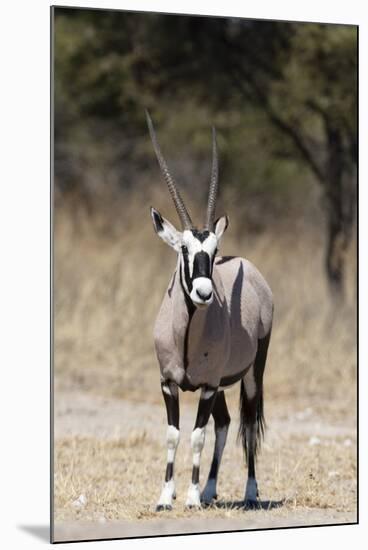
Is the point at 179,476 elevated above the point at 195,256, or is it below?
below

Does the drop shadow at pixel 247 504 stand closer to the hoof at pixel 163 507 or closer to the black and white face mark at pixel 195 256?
the hoof at pixel 163 507

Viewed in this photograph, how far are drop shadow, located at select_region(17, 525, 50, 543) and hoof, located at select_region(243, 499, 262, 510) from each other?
1.01 metres

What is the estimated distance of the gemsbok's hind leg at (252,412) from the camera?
7477mm

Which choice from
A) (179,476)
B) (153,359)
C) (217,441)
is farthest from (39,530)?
(153,359)

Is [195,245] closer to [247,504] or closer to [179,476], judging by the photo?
[247,504]

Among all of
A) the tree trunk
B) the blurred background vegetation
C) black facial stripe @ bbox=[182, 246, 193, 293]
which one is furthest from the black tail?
the tree trunk

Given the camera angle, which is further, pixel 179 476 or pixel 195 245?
pixel 179 476

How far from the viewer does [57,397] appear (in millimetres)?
11672

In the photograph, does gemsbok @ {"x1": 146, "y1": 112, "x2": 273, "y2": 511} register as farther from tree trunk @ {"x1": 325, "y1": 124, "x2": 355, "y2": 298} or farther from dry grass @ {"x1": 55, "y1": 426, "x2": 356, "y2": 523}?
tree trunk @ {"x1": 325, "y1": 124, "x2": 355, "y2": 298}

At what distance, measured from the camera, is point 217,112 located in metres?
17.1

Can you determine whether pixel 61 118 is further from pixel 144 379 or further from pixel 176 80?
pixel 144 379

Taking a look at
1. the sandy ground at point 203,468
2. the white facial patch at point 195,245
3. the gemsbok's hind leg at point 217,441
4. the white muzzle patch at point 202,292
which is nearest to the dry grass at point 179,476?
the sandy ground at point 203,468

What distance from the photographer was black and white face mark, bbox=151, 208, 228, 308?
21.5 ft

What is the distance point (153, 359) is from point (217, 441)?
17.8 feet
